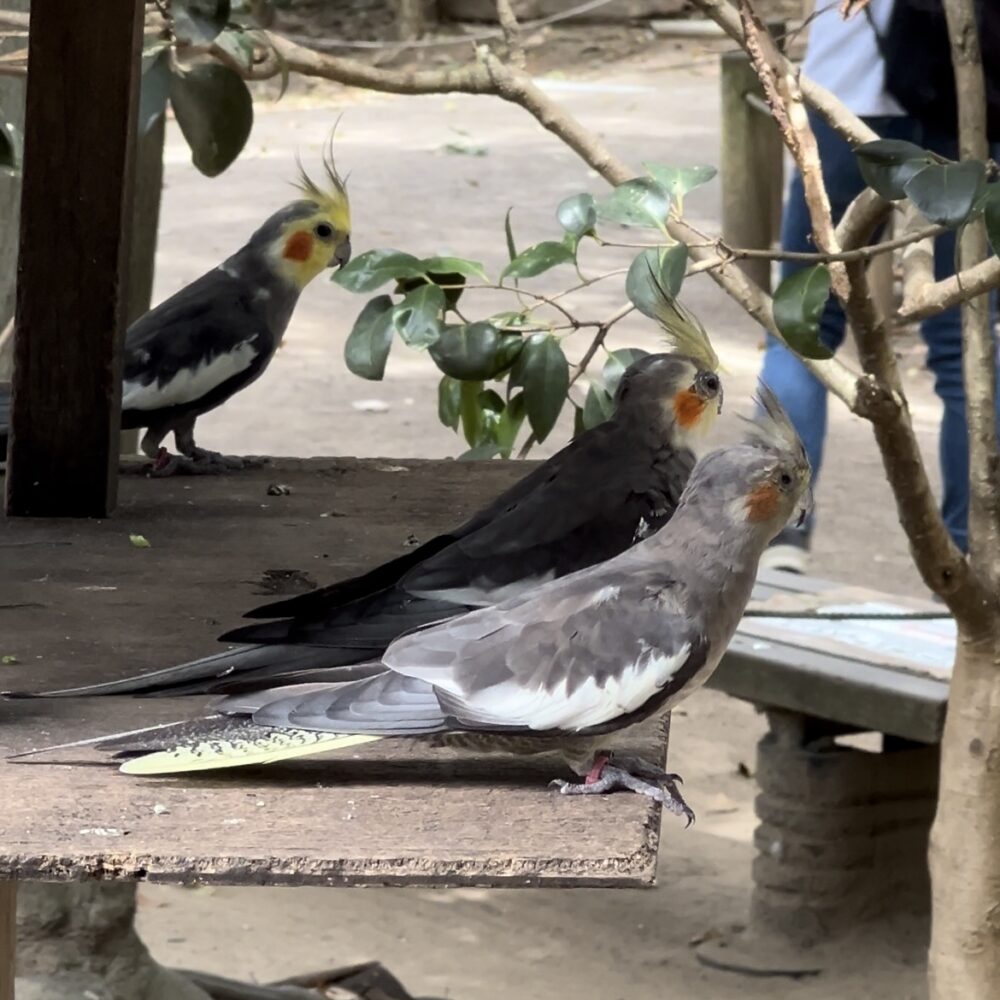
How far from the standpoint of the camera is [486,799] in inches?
41.3

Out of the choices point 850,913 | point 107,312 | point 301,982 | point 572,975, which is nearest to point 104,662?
point 107,312

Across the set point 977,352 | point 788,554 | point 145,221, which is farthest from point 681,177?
point 788,554

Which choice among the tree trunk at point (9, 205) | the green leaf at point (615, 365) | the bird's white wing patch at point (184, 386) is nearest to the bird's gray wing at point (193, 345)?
the bird's white wing patch at point (184, 386)

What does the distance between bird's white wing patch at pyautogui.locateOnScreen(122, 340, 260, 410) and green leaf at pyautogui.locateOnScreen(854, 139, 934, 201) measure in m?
1.05

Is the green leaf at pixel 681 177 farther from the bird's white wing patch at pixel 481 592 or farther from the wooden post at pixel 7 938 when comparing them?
the wooden post at pixel 7 938

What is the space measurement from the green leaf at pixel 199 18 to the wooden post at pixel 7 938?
803 mm

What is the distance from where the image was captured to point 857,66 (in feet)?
9.14

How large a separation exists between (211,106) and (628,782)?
118 centimetres

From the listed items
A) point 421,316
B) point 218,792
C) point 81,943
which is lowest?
point 81,943

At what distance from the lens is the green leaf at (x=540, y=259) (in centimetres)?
191

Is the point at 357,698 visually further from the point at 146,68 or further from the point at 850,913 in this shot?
the point at 850,913

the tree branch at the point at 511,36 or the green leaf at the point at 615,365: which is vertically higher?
the tree branch at the point at 511,36

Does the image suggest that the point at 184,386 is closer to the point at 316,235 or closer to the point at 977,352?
the point at 316,235

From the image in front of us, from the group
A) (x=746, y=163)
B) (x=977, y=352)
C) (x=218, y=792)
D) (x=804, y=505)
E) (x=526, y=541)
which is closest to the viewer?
(x=218, y=792)
